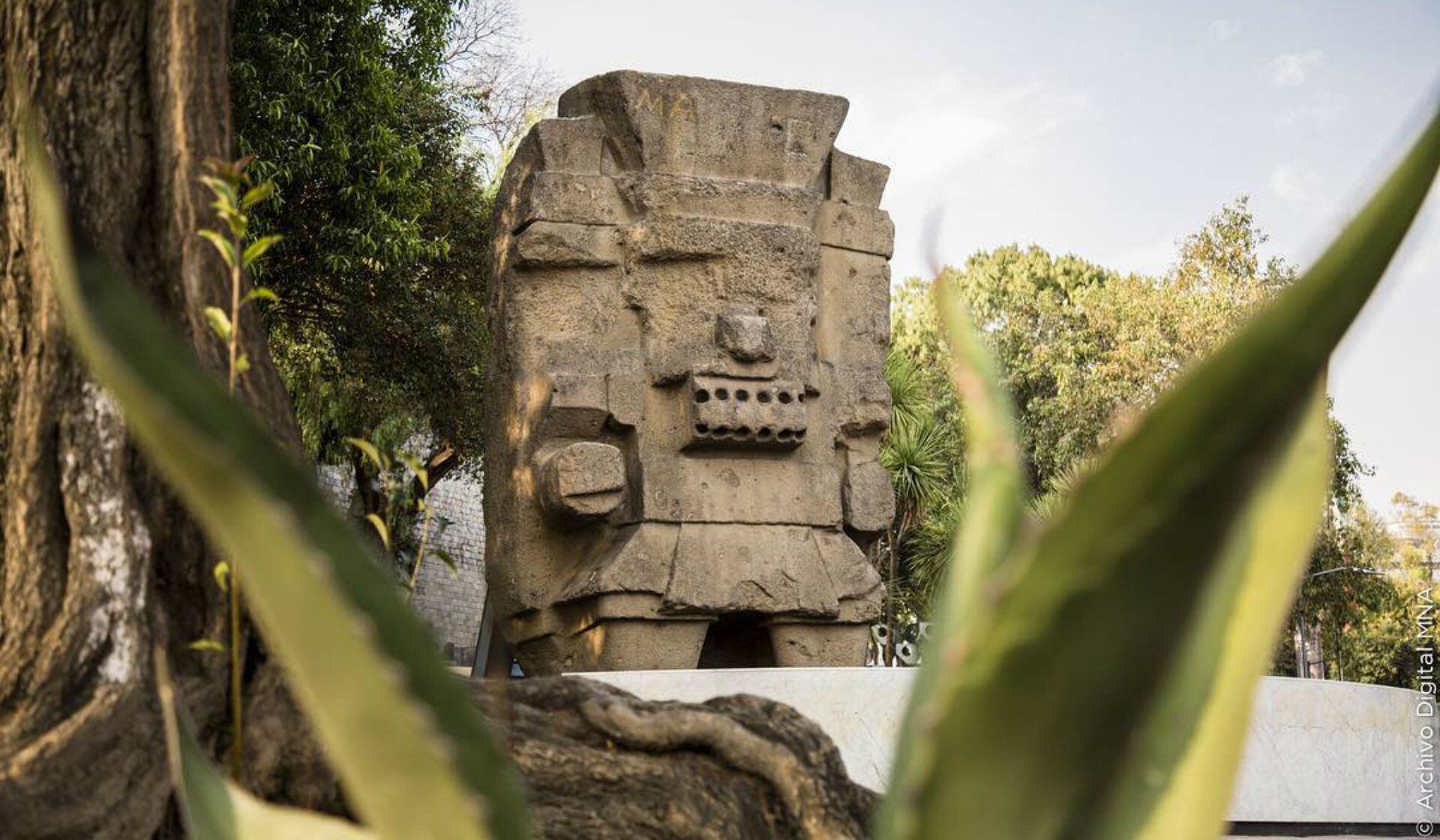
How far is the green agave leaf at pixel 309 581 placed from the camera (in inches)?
24.9

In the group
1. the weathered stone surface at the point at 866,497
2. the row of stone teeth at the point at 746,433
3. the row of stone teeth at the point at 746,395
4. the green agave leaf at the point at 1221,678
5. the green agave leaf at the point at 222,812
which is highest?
the row of stone teeth at the point at 746,395

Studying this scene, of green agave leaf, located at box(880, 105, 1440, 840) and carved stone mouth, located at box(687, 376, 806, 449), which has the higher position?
carved stone mouth, located at box(687, 376, 806, 449)

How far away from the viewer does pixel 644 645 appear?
641 cm

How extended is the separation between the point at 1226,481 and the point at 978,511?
229 mm

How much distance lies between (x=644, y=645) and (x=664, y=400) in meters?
1.08

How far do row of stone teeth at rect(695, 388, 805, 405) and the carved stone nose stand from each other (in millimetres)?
145

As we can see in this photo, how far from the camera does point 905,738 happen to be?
0.82m

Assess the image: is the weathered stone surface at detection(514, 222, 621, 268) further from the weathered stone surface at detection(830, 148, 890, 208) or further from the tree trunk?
the tree trunk

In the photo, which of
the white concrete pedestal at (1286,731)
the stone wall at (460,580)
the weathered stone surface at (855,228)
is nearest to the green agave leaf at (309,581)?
the white concrete pedestal at (1286,731)

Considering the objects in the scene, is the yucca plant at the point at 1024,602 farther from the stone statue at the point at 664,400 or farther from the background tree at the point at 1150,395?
the background tree at the point at 1150,395

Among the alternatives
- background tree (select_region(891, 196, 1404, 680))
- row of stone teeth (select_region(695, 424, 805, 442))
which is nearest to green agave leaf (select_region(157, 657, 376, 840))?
row of stone teeth (select_region(695, 424, 805, 442))

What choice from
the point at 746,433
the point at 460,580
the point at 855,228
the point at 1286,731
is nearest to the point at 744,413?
the point at 746,433

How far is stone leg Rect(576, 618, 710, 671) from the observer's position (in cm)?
640

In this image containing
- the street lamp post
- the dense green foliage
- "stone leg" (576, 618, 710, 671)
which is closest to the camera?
"stone leg" (576, 618, 710, 671)
